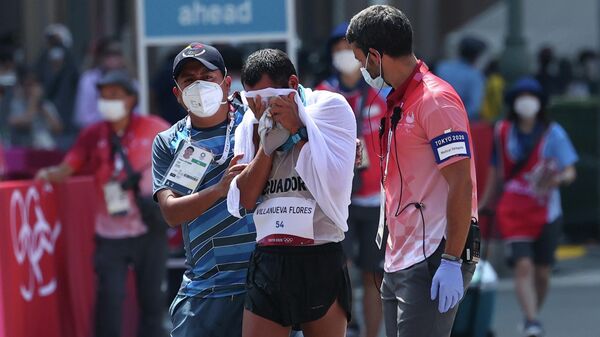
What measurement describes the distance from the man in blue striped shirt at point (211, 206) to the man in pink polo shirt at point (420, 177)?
58 cm

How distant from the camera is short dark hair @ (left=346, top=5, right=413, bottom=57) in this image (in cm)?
509

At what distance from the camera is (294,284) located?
16.6 ft

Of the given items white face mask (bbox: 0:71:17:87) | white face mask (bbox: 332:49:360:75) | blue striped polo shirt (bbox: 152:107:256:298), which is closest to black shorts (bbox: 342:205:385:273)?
white face mask (bbox: 332:49:360:75)

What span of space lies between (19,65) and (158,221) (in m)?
9.58

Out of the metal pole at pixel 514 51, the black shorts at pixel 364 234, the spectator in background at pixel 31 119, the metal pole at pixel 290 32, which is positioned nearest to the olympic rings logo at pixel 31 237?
the black shorts at pixel 364 234

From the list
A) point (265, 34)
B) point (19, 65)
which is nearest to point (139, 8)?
point (265, 34)

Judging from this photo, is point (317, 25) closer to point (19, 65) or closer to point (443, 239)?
point (19, 65)

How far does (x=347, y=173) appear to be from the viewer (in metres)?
5.10

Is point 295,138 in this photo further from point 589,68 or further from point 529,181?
point 589,68

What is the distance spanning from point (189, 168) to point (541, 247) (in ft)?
15.9

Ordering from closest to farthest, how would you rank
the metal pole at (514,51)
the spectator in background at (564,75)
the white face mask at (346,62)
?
the white face mask at (346,62) < the metal pole at (514,51) < the spectator in background at (564,75)

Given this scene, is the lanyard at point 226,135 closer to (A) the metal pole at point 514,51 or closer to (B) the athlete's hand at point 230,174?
(B) the athlete's hand at point 230,174

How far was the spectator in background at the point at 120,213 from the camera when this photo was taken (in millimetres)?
8391

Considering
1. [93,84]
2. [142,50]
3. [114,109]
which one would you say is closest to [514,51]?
[93,84]
